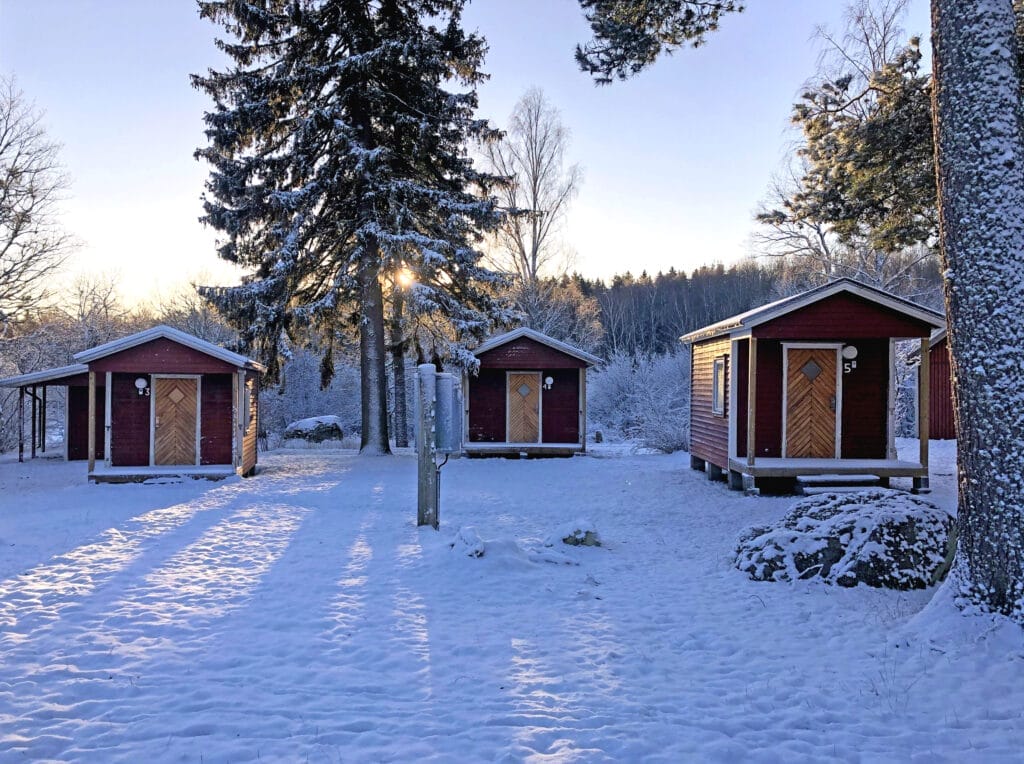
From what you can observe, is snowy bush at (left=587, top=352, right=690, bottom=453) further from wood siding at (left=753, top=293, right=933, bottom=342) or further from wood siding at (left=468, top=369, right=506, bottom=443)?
wood siding at (left=753, top=293, right=933, bottom=342)

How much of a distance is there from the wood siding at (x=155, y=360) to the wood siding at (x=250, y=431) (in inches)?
60.6

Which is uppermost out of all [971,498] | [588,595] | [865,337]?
[865,337]

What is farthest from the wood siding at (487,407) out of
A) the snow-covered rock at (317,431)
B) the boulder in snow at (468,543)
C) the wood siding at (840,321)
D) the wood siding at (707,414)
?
the boulder in snow at (468,543)

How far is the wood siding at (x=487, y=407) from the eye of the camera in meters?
19.0

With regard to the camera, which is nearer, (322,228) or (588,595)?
(588,595)

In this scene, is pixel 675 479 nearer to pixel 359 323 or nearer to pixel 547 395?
pixel 547 395

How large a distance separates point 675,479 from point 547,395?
5.71m

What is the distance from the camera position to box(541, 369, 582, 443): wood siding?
1920 cm

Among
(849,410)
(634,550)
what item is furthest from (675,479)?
(634,550)

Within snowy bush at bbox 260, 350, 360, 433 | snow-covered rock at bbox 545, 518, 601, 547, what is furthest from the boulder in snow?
snowy bush at bbox 260, 350, 360, 433

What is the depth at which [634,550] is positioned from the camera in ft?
26.6

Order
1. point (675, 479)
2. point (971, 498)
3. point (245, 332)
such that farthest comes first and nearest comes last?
point (245, 332) < point (675, 479) < point (971, 498)

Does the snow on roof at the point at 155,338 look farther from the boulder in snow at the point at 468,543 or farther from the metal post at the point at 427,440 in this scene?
the boulder in snow at the point at 468,543

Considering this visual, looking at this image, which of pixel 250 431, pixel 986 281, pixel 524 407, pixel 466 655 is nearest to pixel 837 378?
pixel 524 407
